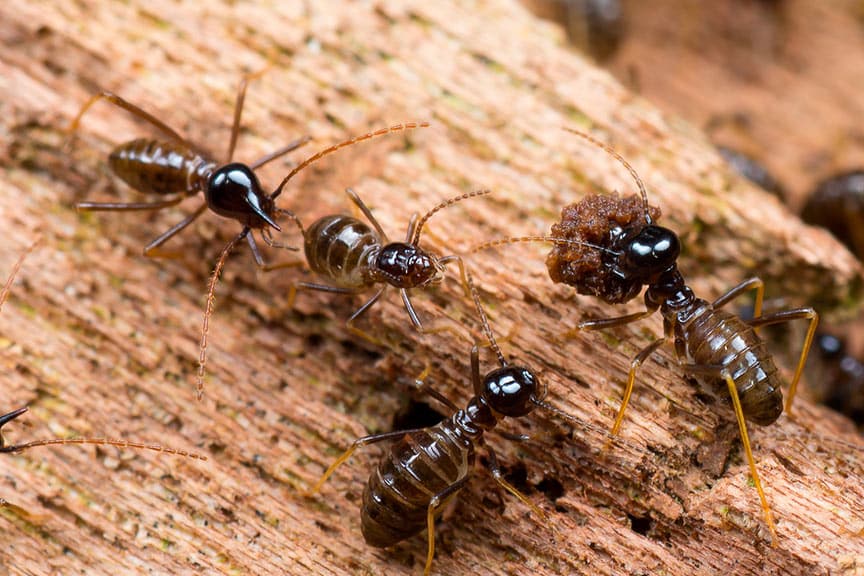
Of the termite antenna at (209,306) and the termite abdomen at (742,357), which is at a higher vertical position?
the termite abdomen at (742,357)

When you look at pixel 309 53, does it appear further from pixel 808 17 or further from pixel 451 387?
pixel 808 17

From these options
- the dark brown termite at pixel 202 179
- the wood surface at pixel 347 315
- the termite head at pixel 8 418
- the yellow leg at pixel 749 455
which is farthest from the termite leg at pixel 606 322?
the termite head at pixel 8 418

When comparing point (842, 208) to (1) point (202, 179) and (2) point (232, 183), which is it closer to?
(2) point (232, 183)

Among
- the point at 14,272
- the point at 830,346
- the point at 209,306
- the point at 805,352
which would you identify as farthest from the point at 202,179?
Answer: the point at 830,346

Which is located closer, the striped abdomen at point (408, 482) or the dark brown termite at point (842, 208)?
the striped abdomen at point (408, 482)

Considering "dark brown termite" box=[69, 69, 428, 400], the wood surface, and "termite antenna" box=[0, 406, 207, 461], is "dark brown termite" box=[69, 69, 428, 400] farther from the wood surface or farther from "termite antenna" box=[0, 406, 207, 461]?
"termite antenna" box=[0, 406, 207, 461]

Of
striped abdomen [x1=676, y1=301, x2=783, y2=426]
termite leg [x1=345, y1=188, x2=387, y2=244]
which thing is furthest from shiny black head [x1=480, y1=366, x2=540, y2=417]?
termite leg [x1=345, y1=188, x2=387, y2=244]

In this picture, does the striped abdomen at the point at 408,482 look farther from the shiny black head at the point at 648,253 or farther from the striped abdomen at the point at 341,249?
the shiny black head at the point at 648,253

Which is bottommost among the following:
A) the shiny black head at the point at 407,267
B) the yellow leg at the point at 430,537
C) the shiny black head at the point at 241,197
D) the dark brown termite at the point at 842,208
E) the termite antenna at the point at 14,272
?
the yellow leg at the point at 430,537

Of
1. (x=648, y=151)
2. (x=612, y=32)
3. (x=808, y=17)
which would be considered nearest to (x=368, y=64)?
(x=648, y=151)
